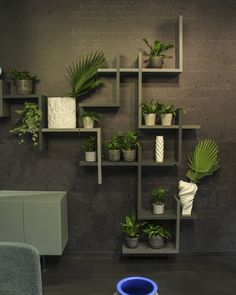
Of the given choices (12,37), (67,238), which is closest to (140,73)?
(12,37)

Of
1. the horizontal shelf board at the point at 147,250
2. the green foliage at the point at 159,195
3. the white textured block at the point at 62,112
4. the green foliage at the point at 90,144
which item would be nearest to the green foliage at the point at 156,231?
the horizontal shelf board at the point at 147,250

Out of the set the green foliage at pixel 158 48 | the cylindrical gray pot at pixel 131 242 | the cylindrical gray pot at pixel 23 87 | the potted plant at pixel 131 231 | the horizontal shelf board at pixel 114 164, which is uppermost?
the green foliage at pixel 158 48

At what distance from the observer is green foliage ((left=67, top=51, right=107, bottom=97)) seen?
9.08 ft

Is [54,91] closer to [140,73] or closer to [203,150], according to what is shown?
[140,73]

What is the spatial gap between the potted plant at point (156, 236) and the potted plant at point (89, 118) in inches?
43.4

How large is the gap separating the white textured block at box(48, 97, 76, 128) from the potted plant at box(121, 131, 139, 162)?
477 mm

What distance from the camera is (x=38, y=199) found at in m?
2.72

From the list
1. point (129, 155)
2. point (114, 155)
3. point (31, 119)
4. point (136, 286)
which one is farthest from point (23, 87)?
point (136, 286)

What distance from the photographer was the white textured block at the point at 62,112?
2775 mm

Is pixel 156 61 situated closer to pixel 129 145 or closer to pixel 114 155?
pixel 129 145

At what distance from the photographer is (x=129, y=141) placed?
276 centimetres

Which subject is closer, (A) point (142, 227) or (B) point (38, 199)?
(B) point (38, 199)

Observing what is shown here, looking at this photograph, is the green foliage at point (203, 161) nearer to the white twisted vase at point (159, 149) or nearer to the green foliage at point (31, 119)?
the white twisted vase at point (159, 149)

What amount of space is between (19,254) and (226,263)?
7.69ft
